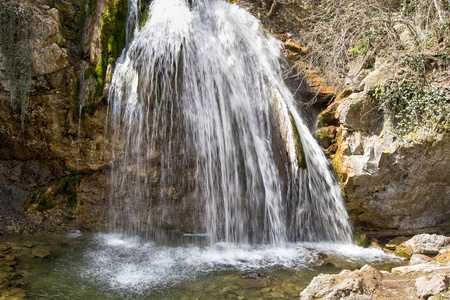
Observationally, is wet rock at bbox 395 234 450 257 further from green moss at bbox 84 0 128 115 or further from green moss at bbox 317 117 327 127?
green moss at bbox 84 0 128 115

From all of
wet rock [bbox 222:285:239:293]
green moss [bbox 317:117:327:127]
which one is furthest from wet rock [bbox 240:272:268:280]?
green moss [bbox 317:117:327:127]

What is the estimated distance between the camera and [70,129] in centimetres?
568

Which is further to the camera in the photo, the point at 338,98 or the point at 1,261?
the point at 338,98

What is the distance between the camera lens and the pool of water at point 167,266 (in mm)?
3742

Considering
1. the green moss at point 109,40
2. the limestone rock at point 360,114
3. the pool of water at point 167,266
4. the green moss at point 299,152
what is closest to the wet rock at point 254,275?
the pool of water at point 167,266

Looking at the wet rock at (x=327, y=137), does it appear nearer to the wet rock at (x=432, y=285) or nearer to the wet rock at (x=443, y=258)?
the wet rock at (x=443, y=258)

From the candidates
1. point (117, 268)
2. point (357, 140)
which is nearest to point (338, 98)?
point (357, 140)

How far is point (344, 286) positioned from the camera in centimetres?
326

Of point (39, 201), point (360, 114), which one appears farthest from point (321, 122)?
point (39, 201)

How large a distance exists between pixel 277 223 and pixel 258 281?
1.74 meters

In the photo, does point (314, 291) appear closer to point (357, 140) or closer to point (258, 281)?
point (258, 281)

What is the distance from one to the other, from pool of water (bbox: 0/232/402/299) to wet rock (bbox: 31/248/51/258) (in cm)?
7

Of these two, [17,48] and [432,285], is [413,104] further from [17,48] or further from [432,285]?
[17,48]

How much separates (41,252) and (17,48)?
3.64 metres
